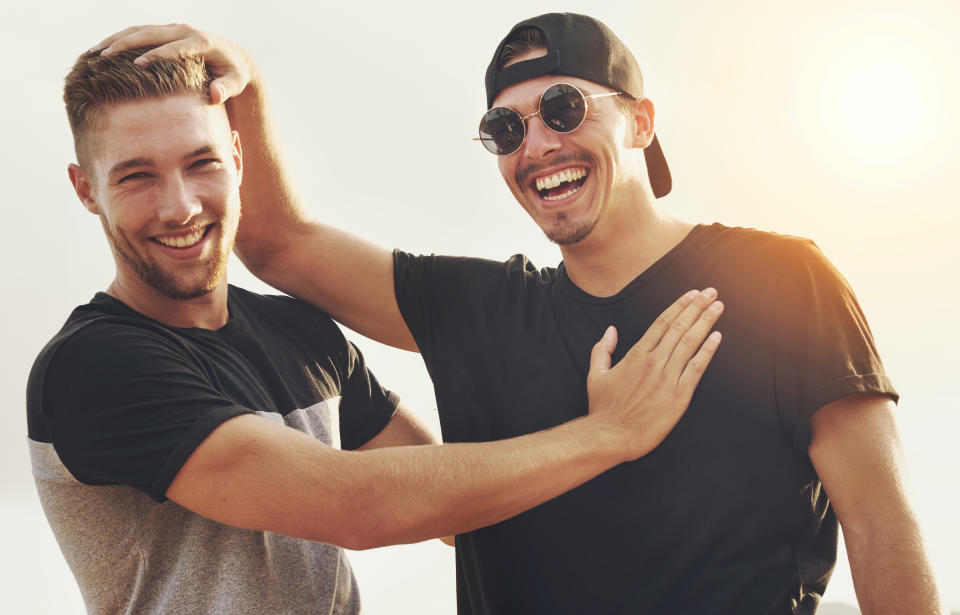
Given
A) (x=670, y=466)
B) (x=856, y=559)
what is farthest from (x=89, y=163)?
(x=856, y=559)

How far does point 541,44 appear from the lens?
312 cm

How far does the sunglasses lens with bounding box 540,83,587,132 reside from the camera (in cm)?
301

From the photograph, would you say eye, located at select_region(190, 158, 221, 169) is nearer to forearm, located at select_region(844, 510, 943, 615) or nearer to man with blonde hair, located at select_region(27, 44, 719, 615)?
man with blonde hair, located at select_region(27, 44, 719, 615)

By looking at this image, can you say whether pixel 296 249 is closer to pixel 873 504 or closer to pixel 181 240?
pixel 181 240

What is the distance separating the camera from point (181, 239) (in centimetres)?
276

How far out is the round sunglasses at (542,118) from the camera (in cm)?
302

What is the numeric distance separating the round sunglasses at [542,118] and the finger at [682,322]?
75 cm

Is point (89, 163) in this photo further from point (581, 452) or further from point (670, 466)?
point (670, 466)

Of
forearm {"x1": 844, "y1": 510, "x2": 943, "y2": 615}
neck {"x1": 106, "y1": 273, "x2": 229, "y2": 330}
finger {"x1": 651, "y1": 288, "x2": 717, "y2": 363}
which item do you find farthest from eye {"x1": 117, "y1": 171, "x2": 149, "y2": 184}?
forearm {"x1": 844, "y1": 510, "x2": 943, "y2": 615}

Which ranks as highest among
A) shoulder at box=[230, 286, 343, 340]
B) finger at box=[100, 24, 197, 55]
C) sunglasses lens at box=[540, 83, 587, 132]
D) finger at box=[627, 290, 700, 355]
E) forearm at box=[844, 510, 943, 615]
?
finger at box=[100, 24, 197, 55]

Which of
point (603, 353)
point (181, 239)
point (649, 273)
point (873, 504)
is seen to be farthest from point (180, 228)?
point (873, 504)

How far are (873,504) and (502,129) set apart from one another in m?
1.72

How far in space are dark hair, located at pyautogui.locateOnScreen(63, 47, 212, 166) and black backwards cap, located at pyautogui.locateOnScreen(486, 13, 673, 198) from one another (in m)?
1.08

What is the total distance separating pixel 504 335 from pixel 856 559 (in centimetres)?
134
